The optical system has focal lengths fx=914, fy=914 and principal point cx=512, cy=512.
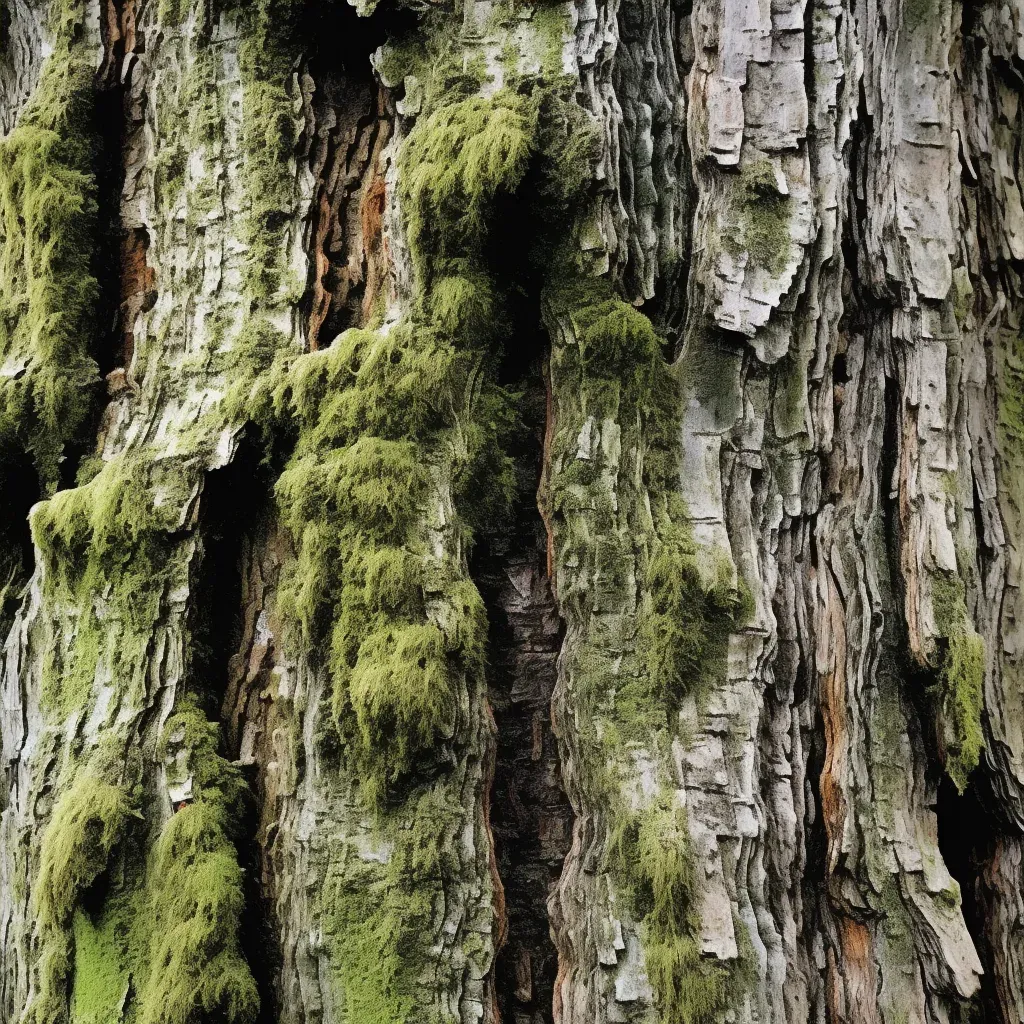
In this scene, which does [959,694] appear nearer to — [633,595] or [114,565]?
[633,595]

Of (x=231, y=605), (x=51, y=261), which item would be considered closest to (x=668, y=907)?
(x=231, y=605)

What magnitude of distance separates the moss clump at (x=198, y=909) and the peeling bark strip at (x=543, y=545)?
10 millimetres

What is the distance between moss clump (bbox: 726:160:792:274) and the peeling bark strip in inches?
0.5

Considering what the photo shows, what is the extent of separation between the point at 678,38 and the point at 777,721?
6.52ft

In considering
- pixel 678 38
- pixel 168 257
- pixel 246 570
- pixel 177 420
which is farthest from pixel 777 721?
pixel 168 257

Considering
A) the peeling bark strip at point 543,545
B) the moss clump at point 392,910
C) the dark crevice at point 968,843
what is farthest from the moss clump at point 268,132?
the dark crevice at point 968,843

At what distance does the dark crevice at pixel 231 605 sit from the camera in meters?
2.36

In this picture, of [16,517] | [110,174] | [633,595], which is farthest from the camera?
[110,174]

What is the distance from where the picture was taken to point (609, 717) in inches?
91.7

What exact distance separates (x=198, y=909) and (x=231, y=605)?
0.79 m

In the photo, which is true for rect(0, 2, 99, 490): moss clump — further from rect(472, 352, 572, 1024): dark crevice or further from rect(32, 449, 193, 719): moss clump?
rect(472, 352, 572, 1024): dark crevice

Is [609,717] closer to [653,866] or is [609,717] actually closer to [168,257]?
[653,866]

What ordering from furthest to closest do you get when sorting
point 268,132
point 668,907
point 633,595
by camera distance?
point 268,132 < point 633,595 < point 668,907

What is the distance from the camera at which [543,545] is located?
2525 mm
